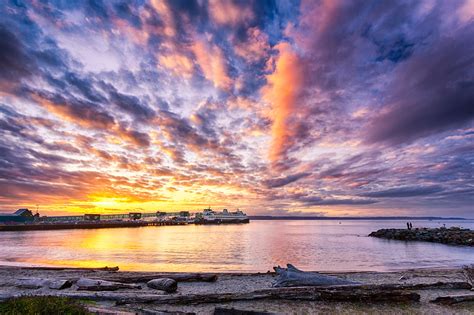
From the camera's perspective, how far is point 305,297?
13.1 m

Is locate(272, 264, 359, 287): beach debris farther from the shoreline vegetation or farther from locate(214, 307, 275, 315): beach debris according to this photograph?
locate(214, 307, 275, 315): beach debris

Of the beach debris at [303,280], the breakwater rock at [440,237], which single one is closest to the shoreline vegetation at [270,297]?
the beach debris at [303,280]

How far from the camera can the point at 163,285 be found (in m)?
16.1

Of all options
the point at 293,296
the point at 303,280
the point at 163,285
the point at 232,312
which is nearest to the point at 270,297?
the point at 293,296

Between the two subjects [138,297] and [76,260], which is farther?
[76,260]

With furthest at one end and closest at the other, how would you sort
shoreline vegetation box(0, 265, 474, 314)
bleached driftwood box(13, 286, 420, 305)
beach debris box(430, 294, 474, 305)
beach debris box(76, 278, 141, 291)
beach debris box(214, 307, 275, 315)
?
1. beach debris box(76, 278, 141, 291)
2. beach debris box(430, 294, 474, 305)
3. bleached driftwood box(13, 286, 420, 305)
4. shoreline vegetation box(0, 265, 474, 314)
5. beach debris box(214, 307, 275, 315)

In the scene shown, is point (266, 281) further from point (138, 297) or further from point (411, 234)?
point (411, 234)

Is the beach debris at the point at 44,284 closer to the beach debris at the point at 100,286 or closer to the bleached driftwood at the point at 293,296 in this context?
the beach debris at the point at 100,286

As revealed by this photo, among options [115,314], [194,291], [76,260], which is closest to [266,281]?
[194,291]

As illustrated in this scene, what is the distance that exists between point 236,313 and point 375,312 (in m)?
6.72

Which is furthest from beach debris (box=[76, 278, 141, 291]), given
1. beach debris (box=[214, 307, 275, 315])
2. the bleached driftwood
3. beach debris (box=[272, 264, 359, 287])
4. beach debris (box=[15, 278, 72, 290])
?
beach debris (box=[272, 264, 359, 287])

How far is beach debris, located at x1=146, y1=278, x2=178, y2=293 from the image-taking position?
15.9 m

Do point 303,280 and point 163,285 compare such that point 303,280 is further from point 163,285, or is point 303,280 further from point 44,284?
point 44,284

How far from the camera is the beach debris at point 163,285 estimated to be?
52.3 feet
